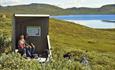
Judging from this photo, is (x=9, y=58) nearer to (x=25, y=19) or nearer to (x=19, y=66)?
(x=19, y=66)

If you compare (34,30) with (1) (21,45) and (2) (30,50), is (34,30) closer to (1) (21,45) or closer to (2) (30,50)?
(1) (21,45)

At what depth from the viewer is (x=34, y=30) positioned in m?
25.2

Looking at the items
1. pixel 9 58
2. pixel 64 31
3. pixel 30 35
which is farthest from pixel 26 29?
pixel 64 31

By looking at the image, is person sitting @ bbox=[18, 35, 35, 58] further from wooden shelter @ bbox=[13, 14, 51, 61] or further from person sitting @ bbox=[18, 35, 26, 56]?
wooden shelter @ bbox=[13, 14, 51, 61]

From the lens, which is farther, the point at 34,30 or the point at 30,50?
the point at 34,30

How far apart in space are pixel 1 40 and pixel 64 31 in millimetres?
72840

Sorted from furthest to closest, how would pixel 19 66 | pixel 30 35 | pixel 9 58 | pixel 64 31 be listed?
pixel 64 31 < pixel 30 35 < pixel 9 58 < pixel 19 66

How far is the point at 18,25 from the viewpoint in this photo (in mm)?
25500

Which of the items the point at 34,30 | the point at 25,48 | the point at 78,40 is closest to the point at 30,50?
the point at 25,48

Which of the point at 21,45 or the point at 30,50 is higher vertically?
the point at 21,45

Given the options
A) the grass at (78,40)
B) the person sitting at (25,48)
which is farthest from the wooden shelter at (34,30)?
the grass at (78,40)

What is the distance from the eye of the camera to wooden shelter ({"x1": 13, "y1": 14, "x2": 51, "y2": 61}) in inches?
977

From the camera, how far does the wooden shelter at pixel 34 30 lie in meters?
24.8

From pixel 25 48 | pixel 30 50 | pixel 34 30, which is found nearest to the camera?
pixel 25 48
